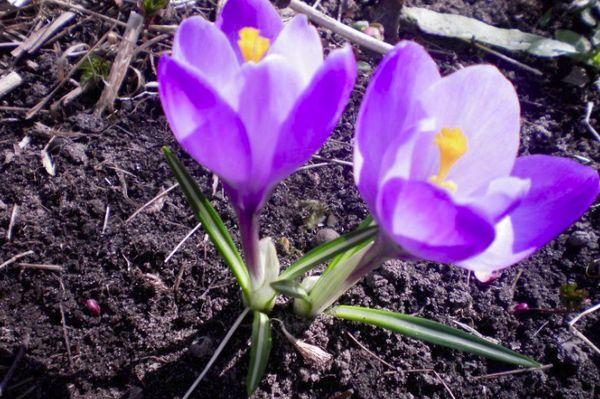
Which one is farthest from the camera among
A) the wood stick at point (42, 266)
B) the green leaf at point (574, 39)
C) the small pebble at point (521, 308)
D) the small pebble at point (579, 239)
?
the green leaf at point (574, 39)

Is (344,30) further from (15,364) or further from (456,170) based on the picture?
(15,364)

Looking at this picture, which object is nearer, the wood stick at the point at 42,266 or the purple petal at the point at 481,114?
the purple petal at the point at 481,114

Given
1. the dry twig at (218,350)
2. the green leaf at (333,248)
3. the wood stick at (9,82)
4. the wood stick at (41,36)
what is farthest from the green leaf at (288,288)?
the wood stick at (41,36)

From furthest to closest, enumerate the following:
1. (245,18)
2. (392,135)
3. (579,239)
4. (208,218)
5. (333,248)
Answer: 1. (579,239)
2. (208,218)
3. (333,248)
4. (245,18)
5. (392,135)

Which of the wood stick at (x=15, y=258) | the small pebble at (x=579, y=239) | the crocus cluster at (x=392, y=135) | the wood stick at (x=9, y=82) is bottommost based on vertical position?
the wood stick at (x=15, y=258)

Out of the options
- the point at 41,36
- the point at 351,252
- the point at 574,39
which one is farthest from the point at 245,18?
the point at 574,39

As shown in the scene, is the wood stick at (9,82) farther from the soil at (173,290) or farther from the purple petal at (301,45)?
the purple petal at (301,45)

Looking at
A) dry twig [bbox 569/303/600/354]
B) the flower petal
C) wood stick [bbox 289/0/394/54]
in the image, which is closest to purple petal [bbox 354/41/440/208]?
the flower petal

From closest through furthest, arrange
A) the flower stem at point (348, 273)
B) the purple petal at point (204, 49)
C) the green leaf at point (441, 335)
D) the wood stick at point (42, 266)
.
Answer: the purple petal at point (204, 49) → the flower stem at point (348, 273) → the green leaf at point (441, 335) → the wood stick at point (42, 266)
